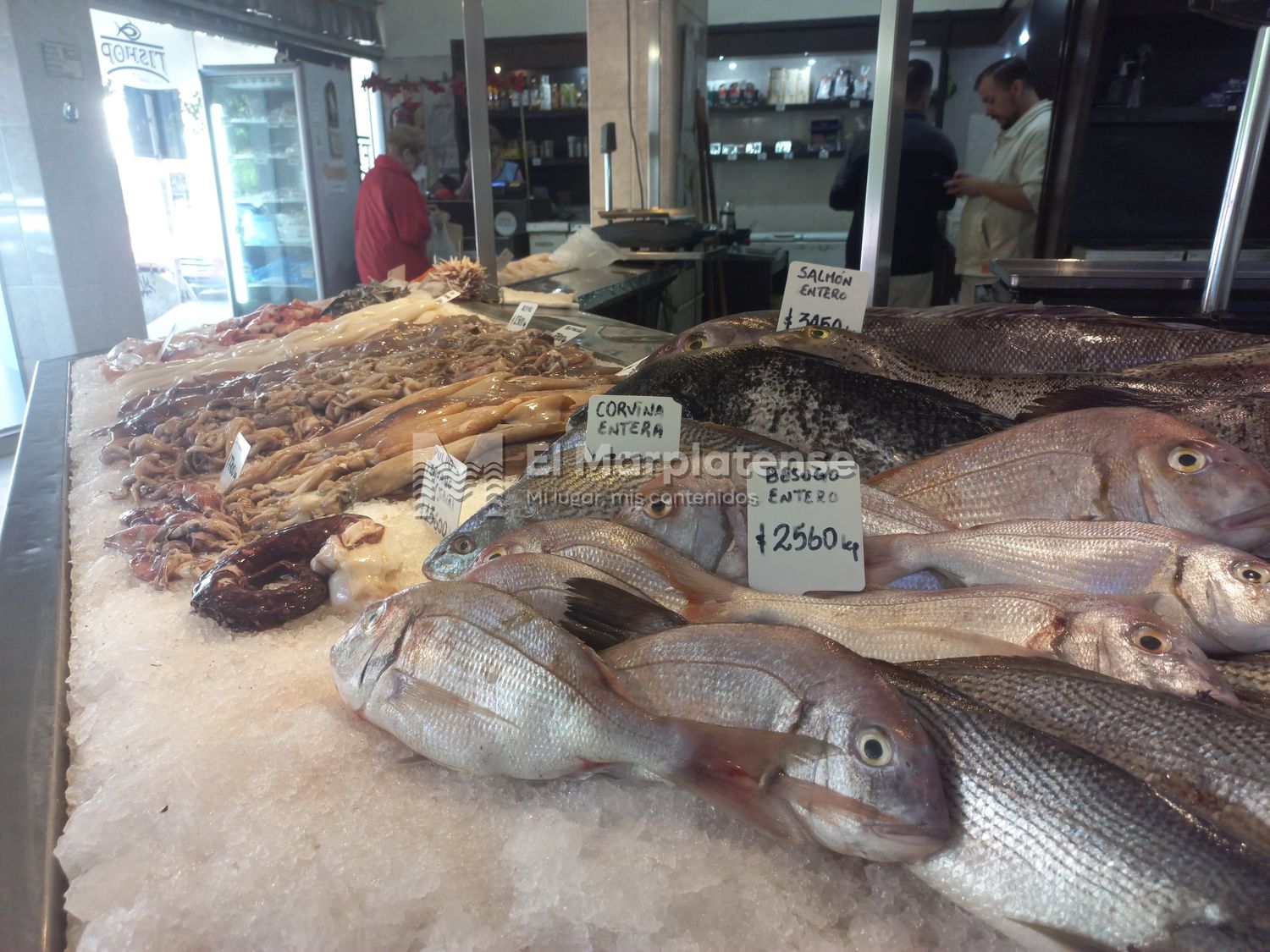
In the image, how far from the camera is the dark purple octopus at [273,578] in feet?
5.49

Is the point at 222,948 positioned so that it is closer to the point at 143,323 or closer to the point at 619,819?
the point at 619,819

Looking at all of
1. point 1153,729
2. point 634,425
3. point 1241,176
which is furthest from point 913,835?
point 1241,176

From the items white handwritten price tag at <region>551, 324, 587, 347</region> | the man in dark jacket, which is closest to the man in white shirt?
the man in dark jacket

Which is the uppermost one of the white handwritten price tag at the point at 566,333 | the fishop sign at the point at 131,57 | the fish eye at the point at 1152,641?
the fishop sign at the point at 131,57

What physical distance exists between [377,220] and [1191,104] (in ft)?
23.0

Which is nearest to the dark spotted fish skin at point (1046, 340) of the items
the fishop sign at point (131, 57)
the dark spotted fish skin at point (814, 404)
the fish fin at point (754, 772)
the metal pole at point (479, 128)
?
the dark spotted fish skin at point (814, 404)

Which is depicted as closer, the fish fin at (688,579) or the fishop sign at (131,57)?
the fish fin at (688,579)

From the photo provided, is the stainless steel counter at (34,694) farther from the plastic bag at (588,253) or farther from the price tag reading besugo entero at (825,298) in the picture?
the plastic bag at (588,253)

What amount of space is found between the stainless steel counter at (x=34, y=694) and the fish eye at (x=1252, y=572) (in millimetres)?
1684

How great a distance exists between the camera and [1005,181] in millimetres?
5711

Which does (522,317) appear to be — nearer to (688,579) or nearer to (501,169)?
(688,579)

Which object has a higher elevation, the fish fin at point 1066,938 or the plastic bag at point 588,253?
the plastic bag at point 588,253

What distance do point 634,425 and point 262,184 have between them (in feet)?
33.8

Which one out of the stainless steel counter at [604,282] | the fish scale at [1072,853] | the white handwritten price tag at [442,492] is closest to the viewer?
the fish scale at [1072,853]
